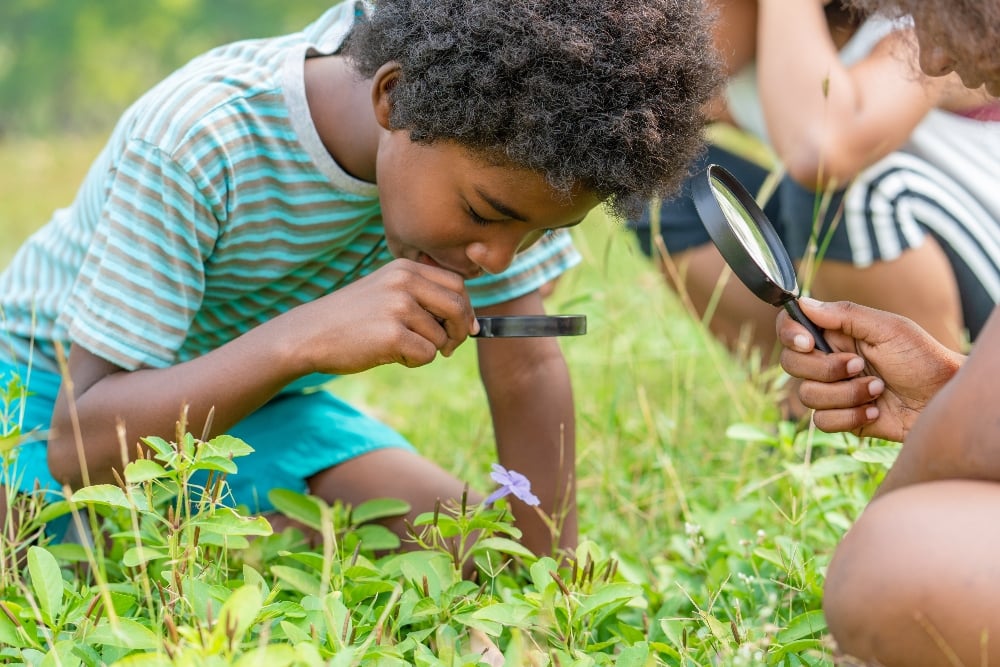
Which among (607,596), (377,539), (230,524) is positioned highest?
(230,524)

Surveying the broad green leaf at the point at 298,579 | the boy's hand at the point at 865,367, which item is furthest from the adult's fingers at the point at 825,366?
the broad green leaf at the point at 298,579

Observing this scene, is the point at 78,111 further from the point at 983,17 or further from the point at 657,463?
the point at 983,17

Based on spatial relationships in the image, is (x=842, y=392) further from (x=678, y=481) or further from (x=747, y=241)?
(x=678, y=481)

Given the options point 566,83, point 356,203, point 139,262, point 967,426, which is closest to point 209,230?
point 139,262

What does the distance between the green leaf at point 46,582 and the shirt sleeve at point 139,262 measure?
1.32ft

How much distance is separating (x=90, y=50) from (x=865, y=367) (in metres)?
9.07

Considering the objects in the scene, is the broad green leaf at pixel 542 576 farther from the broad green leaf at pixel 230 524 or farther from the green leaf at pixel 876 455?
the green leaf at pixel 876 455

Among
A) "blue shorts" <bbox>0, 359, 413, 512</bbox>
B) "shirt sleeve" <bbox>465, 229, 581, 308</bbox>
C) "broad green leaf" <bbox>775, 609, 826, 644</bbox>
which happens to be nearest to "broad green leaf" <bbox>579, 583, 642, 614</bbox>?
"broad green leaf" <bbox>775, 609, 826, 644</bbox>

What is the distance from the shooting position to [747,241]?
1417 millimetres

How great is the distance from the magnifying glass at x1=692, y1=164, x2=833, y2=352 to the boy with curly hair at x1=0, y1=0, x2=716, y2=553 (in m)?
0.10

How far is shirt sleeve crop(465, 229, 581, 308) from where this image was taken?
1951mm

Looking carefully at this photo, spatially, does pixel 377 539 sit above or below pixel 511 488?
below

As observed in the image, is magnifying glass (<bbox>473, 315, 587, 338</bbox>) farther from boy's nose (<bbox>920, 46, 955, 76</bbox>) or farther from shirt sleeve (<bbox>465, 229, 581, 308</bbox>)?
boy's nose (<bbox>920, 46, 955, 76</bbox>)

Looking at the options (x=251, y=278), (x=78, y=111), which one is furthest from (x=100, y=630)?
(x=78, y=111)
